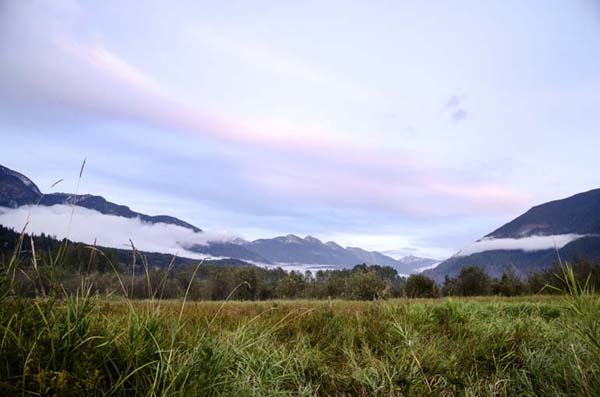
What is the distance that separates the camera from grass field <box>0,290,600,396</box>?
2.21 m

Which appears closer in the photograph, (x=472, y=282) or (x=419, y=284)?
(x=419, y=284)

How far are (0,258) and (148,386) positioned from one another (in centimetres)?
137

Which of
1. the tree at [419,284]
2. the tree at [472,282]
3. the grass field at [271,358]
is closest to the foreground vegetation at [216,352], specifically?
the grass field at [271,358]

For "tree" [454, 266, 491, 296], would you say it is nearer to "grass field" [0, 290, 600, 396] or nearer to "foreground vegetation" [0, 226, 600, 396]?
"grass field" [0, 290, 600, 396]

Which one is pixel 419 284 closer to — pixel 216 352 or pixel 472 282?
pixel 472 282

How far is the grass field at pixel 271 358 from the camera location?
221 cm

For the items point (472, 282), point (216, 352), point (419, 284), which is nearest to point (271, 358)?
point (216, 352)

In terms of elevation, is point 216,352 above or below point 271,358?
above

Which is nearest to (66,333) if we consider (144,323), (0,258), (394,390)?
(144,323)

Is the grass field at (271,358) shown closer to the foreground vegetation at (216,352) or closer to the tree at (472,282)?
the foreground vegetation at (216,352)

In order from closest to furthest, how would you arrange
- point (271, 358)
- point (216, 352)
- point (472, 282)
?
point (216, 352)
point (271, 358)
point (472, 282)

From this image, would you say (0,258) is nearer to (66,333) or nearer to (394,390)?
(66,333)

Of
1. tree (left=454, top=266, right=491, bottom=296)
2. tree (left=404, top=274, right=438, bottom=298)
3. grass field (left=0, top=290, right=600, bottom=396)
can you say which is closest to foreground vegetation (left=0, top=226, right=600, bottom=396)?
grass field (left=0, top=290, right=600, bottom=396)

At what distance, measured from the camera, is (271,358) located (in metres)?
3.95
